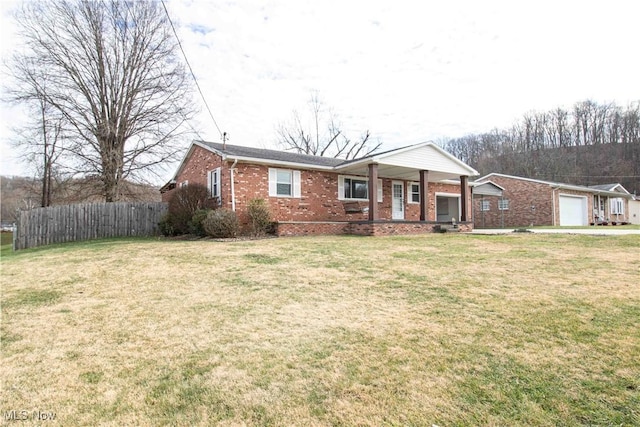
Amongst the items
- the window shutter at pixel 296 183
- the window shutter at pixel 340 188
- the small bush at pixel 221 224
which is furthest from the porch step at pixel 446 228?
the small bush at pixel 221 224

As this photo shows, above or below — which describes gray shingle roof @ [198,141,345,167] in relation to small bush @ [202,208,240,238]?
above

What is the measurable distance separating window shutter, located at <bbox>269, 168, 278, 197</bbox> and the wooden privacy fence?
17.7 ft

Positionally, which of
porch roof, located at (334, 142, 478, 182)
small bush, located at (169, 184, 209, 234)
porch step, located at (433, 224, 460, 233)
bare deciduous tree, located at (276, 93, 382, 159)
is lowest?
porch step, located at (433, 224, 460, 233)

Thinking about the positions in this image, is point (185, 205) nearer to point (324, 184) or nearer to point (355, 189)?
point (324, 184)

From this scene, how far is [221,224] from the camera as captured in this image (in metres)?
11.4

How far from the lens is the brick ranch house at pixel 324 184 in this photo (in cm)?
1317

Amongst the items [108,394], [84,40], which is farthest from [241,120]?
[108,394]

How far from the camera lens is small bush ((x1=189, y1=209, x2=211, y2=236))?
12.3 meters

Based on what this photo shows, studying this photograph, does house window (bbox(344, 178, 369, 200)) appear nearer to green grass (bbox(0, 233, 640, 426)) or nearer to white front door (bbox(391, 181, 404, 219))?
white front door (bbox(391, 181, 404, 219))

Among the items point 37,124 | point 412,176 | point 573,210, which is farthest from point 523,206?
point 37,124

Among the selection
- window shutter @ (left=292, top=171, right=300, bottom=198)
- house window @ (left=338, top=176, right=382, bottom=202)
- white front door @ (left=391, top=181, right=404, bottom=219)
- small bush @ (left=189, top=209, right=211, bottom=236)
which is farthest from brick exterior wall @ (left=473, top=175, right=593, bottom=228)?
small bush @ (left=189, top=209, right=211, bottom=236)

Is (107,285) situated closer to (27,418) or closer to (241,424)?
(27,418)

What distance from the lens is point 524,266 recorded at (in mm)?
6035

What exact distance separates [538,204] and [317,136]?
20.6 meters
